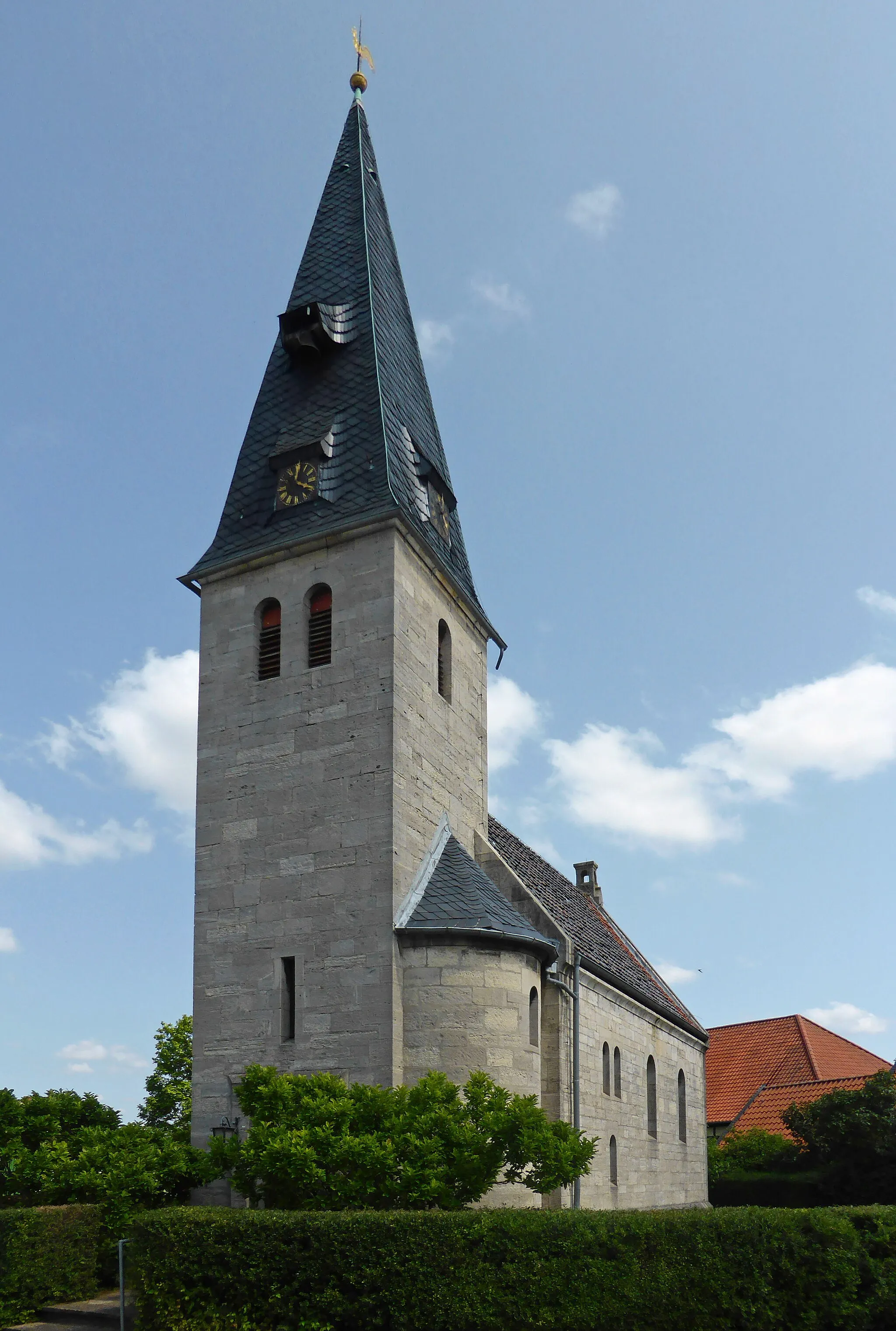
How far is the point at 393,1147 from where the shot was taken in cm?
1544

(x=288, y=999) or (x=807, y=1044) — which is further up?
(x=288, y=999)

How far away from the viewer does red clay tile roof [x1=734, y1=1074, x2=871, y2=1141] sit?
36719 millimetres

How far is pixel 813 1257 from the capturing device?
14.3 m

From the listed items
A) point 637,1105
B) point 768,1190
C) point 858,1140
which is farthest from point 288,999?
point 768,1190

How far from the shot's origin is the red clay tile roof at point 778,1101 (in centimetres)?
3672

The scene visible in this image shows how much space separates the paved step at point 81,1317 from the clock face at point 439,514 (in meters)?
14.3

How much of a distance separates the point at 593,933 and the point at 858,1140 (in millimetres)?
8065

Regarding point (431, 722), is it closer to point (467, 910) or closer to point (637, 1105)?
point (467, 910)

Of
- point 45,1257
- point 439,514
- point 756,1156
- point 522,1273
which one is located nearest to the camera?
point 522,1273

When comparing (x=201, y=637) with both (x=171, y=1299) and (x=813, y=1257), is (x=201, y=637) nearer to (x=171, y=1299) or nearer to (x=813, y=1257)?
(x=171, y=1299)

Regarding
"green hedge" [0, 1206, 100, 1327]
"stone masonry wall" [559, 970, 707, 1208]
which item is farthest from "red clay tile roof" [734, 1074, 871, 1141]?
"green hedge" [0, 1206, 100, 1327]

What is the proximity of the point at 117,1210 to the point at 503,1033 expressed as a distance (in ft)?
20.8

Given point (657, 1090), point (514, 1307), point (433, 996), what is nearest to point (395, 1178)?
point (514, 1307)

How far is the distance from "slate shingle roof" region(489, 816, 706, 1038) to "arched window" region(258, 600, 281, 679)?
234 inches
